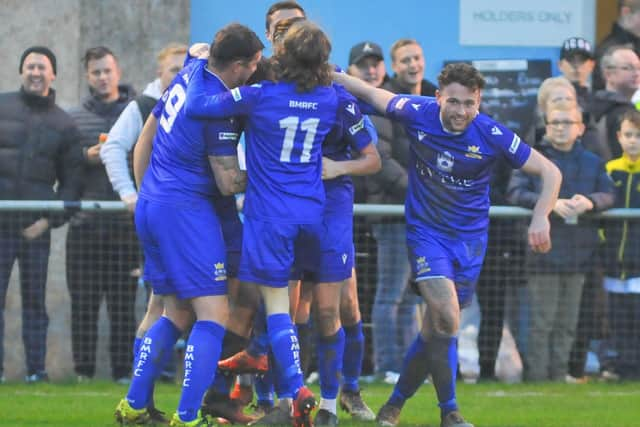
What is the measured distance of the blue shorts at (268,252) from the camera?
835cm

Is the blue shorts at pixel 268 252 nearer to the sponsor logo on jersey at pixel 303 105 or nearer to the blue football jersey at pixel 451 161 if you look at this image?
the sponsor logo on jersey at pixel 303 105

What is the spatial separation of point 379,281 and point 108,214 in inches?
84.9

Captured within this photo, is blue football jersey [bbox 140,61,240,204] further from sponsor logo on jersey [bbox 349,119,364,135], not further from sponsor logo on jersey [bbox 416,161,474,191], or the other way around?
sponsor logo on jersey [bbox 416,161,474,191]

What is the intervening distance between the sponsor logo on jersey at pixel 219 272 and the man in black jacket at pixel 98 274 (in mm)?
3647

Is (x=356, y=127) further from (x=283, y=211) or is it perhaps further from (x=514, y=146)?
(x=514, y=146)

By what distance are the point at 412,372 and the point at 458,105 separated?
5.33ft

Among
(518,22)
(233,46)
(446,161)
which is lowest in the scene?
(446,161)

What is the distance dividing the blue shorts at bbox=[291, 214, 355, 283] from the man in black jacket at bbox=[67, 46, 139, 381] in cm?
322

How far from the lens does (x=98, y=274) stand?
1205 cm

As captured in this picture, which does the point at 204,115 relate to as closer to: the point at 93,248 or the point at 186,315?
the point at 186,315


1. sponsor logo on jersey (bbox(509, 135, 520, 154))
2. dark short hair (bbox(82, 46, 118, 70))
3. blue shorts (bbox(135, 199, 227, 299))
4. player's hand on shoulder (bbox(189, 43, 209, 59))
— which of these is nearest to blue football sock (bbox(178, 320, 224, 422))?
blue shorts (bbox(135, 199, 227, 299))

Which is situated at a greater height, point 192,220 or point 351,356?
point 192,220

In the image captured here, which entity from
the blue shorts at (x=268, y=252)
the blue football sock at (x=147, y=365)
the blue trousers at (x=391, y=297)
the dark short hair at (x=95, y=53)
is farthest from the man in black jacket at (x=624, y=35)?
the blue football sock at (x=147, y=365)

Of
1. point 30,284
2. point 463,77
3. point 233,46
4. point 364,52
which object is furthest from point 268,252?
point 364,52
